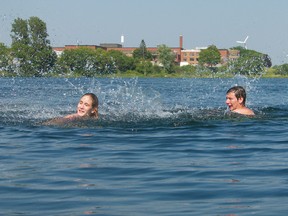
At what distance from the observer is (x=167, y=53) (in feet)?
517

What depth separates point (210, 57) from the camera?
150 meters

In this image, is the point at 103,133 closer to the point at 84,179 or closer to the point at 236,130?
the point at 236,130

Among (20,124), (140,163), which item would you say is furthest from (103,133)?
(140,163)

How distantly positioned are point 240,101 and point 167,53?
467 ft

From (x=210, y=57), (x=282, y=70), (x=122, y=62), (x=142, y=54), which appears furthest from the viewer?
(x=142, y=54)

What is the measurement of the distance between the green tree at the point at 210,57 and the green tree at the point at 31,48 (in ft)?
253

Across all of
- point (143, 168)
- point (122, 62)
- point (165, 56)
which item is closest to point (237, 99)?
point (143, 168)

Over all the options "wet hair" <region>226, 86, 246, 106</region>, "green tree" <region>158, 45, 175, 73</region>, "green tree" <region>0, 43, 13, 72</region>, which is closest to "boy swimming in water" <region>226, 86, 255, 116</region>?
"wet hair" <region>226, 86, 246, 106</region>

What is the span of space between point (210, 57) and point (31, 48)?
8397cm

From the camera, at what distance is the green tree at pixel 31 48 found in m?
64.4

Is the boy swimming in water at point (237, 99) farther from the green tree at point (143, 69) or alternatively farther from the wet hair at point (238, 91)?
the green tree at point (143, 69)

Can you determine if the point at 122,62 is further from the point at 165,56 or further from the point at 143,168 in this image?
the point at 143,168

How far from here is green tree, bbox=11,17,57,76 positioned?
64.4m

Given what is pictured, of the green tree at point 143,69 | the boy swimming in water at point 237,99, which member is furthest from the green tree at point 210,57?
the boy swimming in water at point 237,99
